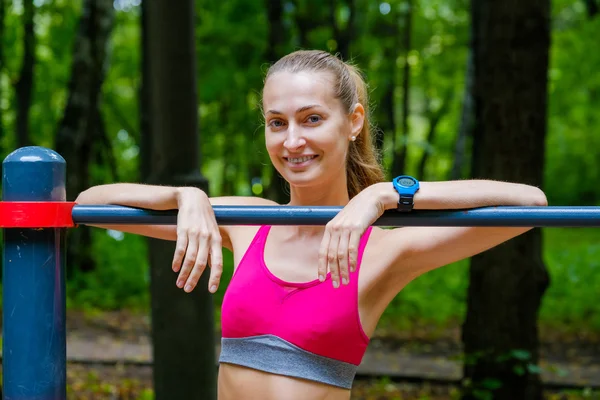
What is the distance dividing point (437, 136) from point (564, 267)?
8.75m

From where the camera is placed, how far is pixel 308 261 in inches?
87.4

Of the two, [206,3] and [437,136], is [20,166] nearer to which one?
[206,3]

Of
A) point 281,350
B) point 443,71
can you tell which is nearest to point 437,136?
point 443,71

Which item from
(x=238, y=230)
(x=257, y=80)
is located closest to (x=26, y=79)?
(x=257, y=80)

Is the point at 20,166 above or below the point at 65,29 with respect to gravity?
below

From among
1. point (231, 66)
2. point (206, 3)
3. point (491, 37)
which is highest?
point (206, 3)

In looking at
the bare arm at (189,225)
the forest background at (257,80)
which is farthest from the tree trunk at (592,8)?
the bare arm at (189,225)

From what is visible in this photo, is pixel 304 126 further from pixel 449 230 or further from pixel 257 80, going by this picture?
pixel 257 80

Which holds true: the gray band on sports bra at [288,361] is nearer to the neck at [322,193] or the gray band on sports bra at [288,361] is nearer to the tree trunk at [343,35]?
the neck at [322,193]

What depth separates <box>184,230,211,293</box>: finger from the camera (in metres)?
1.78

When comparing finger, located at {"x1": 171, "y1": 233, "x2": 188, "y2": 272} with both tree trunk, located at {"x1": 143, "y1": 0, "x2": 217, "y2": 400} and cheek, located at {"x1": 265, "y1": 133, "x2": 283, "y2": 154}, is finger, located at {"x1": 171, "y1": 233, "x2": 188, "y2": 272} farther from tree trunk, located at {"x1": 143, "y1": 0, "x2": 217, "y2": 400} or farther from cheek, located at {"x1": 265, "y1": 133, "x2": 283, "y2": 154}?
tree trunk, located at {"x1": 143, "y1": 0, "x2": 217, "y2": 400}

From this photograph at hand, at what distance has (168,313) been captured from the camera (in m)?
4.53

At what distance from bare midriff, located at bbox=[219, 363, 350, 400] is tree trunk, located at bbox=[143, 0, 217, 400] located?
2.27 metres

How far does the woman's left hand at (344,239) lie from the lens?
1769mm
